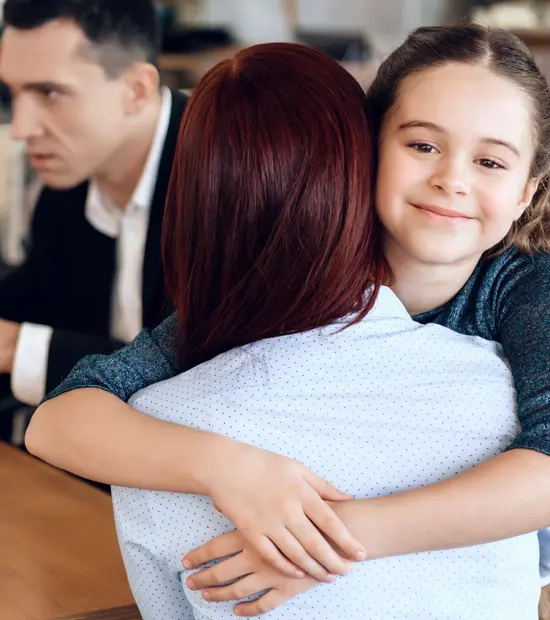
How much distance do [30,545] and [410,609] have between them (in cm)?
61

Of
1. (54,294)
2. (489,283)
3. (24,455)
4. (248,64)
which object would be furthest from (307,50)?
(54,294)

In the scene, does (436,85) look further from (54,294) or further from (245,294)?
(54,294)

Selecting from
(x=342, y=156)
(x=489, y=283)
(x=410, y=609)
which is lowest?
(x=410, y=609)

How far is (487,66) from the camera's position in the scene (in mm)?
1021

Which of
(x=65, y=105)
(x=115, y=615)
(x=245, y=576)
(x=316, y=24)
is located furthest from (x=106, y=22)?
(x=316, y=24)

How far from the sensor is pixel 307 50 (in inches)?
37.6

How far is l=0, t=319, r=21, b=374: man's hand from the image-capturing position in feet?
5.09

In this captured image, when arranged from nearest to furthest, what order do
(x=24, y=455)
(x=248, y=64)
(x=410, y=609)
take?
1. (x=410, y=609)
2. (x=248, y=64)
3. (x=24, y=455)

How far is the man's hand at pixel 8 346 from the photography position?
1553 mm

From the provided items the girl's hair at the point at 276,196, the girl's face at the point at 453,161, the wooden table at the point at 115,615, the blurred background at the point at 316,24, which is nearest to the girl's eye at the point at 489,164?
the girl's face at the point at 453,161

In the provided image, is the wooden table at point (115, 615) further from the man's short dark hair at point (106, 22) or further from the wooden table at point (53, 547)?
the man's short dark hair at point (106, 22)

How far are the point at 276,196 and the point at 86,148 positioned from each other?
1086 mm

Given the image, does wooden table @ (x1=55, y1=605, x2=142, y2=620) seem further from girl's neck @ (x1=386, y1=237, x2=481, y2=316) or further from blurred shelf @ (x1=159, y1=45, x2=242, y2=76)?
blurred shelf @ (x1=159, y1=45, x2=242, y2=76)

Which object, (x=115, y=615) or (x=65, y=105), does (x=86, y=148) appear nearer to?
(x=65, y=105)
